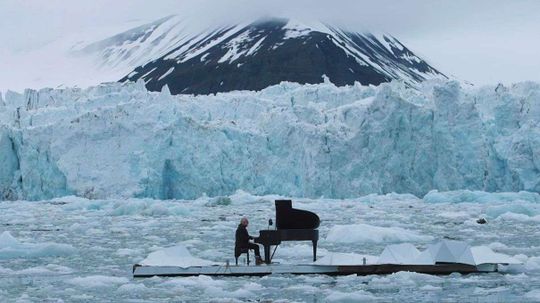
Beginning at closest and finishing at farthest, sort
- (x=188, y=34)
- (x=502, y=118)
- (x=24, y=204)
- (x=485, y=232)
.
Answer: (x=485, y=232) → (x=24, y=204) → (x=502, y=118) → (x=188, y=34)

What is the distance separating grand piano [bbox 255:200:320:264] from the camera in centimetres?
1277

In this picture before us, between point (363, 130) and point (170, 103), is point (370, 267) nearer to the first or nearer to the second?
point (363, 130)

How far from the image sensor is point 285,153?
1468 inches

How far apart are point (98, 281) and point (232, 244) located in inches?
253

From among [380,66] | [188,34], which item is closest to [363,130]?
[380,66]

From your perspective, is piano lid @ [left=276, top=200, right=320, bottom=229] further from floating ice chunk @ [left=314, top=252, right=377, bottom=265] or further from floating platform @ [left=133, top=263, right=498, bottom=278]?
floating ice chunk @ [left=314, top=252, right=377, bottom=265]

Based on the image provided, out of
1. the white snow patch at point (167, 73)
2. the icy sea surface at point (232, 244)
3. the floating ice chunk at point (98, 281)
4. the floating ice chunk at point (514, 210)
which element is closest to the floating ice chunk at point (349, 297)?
the icy sea surface at point (232, 244)

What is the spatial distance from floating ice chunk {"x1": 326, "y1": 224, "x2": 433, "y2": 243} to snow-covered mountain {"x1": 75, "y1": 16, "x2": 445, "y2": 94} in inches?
3237

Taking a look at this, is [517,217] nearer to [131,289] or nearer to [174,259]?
[174,259]

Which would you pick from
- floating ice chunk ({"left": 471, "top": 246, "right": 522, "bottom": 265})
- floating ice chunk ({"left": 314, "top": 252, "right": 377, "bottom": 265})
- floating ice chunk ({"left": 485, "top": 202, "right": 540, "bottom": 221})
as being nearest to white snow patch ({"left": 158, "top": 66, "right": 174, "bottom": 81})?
floating ice chunk ({"left": 485, "top": 202, "right": 540, "bottom": 221})

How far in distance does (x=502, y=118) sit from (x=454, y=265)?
26.5 meters

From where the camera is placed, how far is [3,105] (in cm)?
4622

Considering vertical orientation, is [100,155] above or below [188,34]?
below

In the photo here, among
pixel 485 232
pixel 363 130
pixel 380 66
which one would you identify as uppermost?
pixel 380 66
